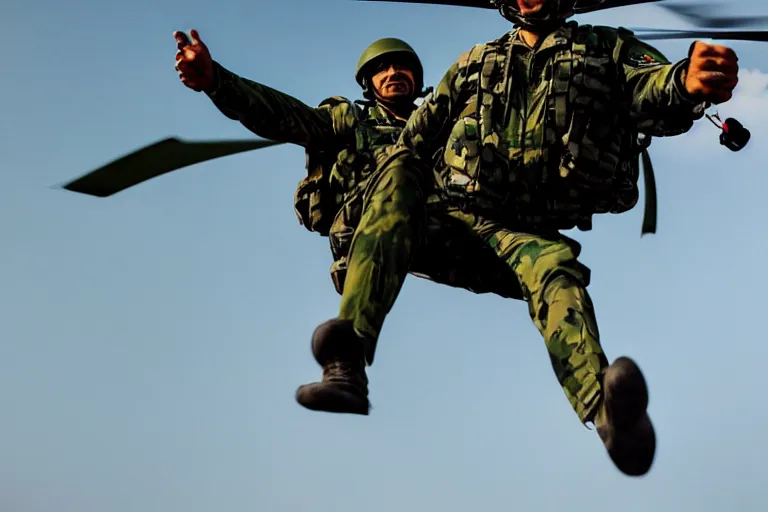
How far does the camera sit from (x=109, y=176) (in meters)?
7.93

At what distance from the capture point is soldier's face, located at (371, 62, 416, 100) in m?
8.57

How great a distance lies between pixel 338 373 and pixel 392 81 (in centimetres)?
249

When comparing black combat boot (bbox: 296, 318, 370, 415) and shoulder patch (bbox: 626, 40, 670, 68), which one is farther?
shoulder patch (bbox: 626, 40, 670, 68)

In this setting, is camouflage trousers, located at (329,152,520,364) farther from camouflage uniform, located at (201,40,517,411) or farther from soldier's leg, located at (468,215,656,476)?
soldier's leg, located at (468,215,656,476)

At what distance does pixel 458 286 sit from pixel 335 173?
3.02 feet

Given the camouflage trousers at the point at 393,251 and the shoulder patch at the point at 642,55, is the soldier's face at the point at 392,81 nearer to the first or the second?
the camouflage trousers at the point at 393,251

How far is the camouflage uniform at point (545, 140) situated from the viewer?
709 centimetres

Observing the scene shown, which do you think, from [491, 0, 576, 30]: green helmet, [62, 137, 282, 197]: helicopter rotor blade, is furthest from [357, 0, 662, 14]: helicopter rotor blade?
[62, 137, 282, 197]: helicopter rotor blade

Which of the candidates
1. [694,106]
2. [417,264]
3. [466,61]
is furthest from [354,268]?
[694,106]

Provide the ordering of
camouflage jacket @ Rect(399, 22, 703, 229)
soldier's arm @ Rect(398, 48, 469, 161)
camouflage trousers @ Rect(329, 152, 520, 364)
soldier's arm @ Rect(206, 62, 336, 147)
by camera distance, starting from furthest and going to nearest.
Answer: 1. soldier's arm @ Rect(206, 62, 336, 147)
2. soldier's arm @ Rect(398, 48, 469, 161)
3. camouflage jacket @ Rect(399, 22, 703, 229)
4. camouflage trousers @ Rect(329, 152, 520, 364)

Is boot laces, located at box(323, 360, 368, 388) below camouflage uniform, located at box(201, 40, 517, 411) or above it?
below

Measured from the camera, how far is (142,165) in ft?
26.1

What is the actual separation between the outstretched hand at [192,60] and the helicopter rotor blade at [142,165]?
508mm

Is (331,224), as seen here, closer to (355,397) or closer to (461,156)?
(461,156)
